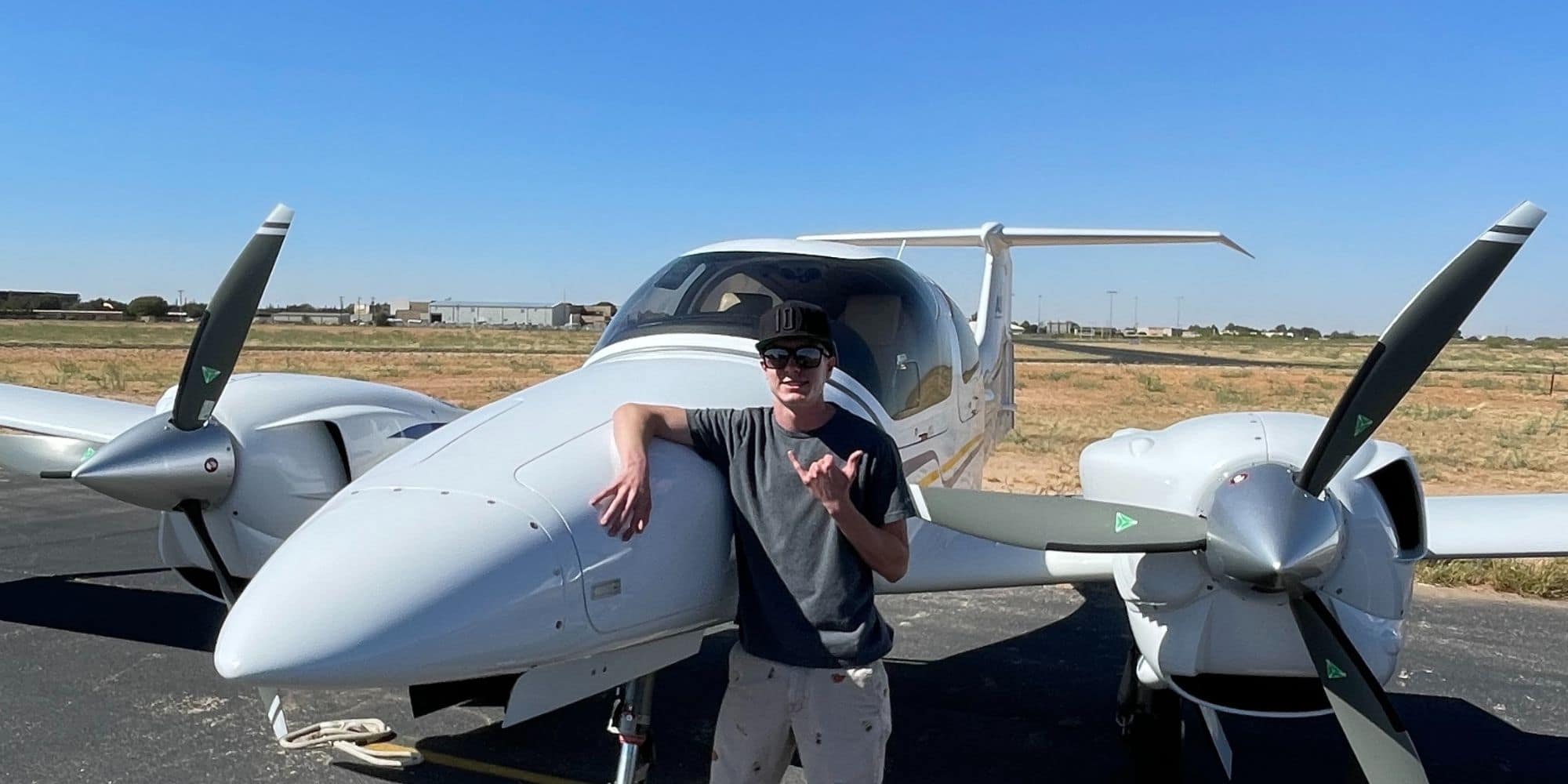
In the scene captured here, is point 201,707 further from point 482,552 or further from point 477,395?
point 477,395

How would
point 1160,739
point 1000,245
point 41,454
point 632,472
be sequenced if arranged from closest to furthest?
point 632,472, point 1160,739, point 41,454, point 1000,245

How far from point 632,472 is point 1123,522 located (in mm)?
1882

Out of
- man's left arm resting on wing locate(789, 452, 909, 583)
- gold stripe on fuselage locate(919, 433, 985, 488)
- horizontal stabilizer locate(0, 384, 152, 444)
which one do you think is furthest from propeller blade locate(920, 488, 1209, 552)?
horizontal stabilizer locate(0, 384, 152, 444)

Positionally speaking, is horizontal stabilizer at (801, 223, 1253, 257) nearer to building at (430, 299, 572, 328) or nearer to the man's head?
the man's head

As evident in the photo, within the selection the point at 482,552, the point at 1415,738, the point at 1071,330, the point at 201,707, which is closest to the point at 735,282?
the point at 482,552

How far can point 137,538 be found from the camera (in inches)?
411

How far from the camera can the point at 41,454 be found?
6.76 metres

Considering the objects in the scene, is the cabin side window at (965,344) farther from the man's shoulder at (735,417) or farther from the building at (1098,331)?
the building at (1098,331)

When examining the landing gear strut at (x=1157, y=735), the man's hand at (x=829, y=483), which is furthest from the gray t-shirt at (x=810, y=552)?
the landing gear strut at (x=1157, y=735)

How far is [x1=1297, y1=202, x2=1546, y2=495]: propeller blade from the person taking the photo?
382 cm

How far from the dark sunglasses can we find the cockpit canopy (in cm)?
162

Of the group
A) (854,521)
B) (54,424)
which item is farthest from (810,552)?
(54,424)

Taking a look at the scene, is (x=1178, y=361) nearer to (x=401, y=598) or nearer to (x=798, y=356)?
(x=798, y=356)

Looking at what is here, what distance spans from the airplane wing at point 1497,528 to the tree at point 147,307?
124 metres
